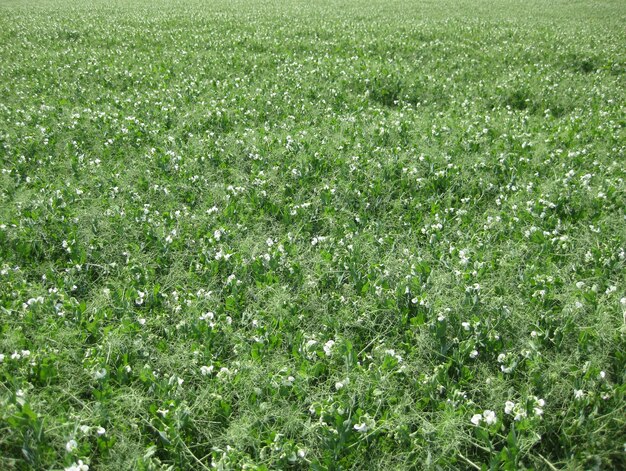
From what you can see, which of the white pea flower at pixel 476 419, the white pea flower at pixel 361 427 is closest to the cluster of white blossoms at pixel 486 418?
the white pea flower at pixel 476 419

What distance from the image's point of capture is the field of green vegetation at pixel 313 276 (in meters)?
3.32

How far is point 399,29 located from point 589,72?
7.14 meters

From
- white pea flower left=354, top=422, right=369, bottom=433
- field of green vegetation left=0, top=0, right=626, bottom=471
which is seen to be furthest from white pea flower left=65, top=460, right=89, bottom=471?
white pea flower left=354, top=422, right=369, bottom=433

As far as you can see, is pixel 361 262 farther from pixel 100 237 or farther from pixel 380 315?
pixel 100 237

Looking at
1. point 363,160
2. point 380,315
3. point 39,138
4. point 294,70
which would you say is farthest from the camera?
point 294,70

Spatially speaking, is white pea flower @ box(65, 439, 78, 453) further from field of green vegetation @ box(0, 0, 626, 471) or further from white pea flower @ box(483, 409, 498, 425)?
white pea flower @ box(483, 409, 498, 425)

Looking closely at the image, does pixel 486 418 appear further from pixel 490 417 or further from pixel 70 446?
pixel 70 446

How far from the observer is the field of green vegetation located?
3.32m

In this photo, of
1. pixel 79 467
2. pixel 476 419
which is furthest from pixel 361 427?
pixel 79 467

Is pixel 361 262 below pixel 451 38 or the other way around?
below

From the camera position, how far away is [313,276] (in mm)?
4926

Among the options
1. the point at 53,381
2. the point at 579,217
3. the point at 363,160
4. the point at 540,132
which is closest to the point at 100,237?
the point at 53,381

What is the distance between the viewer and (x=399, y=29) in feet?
57.2

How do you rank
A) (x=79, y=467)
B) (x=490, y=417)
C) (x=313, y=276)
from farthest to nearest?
(x=313, y=276)
(x=490, y=417)
(x=79, y=467)
